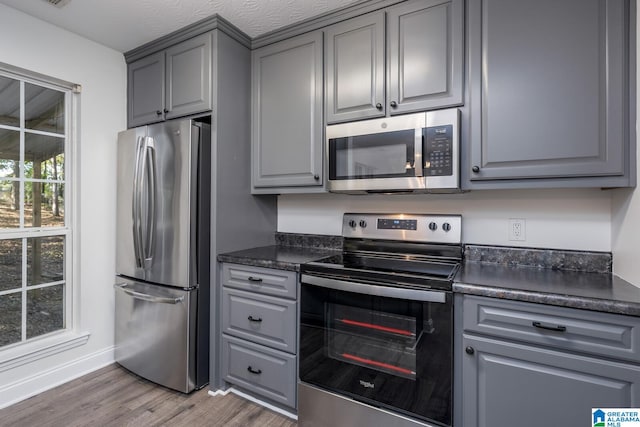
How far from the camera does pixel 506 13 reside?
151 centimetres

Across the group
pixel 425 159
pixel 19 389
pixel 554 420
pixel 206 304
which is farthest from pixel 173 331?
pixel 554 420

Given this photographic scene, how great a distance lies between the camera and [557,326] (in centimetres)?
120

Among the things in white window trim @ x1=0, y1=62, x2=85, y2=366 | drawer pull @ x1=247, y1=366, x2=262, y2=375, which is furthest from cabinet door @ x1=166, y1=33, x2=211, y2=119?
drawer pull @ x1=247, y1=366, x2=262, y2=375

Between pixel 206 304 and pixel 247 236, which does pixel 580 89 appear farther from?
pixel 206 304

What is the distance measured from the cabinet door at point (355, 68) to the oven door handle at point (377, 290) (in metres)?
0.95

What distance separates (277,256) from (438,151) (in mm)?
1122

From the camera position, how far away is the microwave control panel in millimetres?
1593

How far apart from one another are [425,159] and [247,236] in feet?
4.38

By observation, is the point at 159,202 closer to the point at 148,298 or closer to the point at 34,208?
the point at 148,298

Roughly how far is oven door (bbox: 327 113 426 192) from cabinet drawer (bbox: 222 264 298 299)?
23.7 inches

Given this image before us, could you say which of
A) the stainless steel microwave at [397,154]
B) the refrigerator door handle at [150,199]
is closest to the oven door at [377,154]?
the stainless steel microwave at [397,154]

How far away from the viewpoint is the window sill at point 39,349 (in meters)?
1.96

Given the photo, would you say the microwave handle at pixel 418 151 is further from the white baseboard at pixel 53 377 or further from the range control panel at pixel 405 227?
the white baseboard at pixel 53 377

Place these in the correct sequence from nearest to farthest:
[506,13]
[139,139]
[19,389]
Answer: [506,13] < [19,389] < [139,139]
